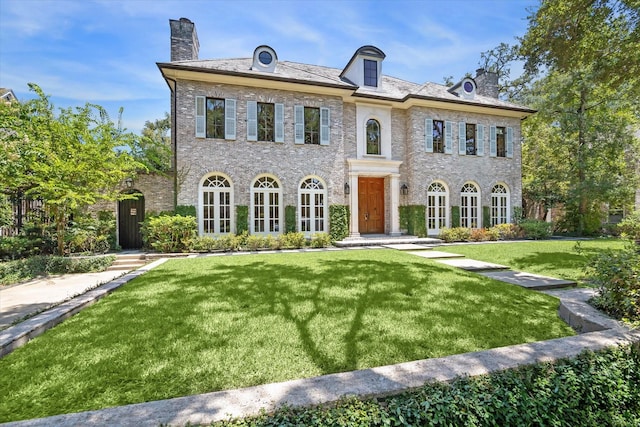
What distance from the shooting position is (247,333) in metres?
3.22

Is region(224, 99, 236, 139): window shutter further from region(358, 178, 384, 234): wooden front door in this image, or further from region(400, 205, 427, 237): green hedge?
region(400, 205, 427, 237): green hedge

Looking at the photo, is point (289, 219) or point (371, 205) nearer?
point (289, 219)

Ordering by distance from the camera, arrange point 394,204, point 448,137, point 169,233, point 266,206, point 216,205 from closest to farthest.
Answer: point 169,233 → point 216,205 → point 266,206 → point 394,204 → point 448,137

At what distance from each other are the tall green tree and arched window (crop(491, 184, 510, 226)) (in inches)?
163

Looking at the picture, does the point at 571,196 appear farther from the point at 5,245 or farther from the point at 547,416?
the point at 5,245

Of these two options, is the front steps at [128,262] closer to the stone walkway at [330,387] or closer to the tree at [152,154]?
the tree at [152,154]

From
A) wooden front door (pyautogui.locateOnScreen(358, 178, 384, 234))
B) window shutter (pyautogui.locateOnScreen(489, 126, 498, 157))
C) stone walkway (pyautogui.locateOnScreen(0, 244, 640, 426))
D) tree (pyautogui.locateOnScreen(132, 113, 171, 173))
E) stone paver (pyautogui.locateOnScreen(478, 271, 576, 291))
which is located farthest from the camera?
window shutter (pyautogui.locateOnScreen(489, 126, 498, 157))

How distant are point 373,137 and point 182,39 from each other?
9.85 metres

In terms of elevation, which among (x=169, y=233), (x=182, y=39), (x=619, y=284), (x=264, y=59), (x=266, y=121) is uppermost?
(x=182, y=39)

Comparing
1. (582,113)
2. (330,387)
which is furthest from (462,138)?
(330,387)

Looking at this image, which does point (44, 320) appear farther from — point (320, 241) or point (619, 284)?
point (320, 241)

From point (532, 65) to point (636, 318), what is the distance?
9.15 metres

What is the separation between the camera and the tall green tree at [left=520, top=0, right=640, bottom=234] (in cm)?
815

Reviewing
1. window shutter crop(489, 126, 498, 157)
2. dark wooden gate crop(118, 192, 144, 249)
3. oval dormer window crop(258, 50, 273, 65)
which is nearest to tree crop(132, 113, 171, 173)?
dark wooden gate crop(118, 192, 144, 249)
